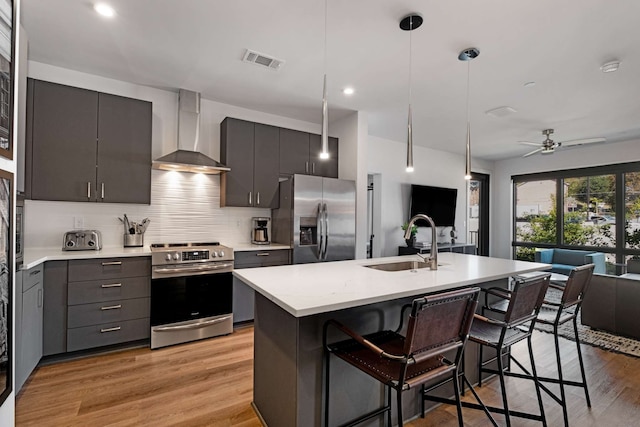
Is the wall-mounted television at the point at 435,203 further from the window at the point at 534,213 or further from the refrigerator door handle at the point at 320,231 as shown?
the refrigerator door handle at the point at 320,231

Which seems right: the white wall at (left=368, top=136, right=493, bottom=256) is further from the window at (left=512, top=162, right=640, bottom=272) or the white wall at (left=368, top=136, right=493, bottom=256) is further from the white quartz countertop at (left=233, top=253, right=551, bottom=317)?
the white quartz countertop at (left=233, top=253, right=551, bottom=317)

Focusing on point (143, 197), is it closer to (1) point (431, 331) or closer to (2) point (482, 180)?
(1) point (431, 331)

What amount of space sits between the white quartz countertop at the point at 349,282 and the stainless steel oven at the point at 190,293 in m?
1.35

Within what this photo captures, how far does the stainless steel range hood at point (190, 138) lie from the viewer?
3.50 metres

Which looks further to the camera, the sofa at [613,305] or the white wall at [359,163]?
the white wall at [359,163]

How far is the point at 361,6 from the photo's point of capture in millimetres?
2148

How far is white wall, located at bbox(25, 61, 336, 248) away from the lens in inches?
122

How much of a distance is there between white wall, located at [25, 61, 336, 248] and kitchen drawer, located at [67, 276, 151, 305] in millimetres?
707

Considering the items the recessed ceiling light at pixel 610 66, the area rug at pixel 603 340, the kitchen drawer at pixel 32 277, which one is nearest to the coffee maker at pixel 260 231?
the kitchen drawer at pixel 32 277

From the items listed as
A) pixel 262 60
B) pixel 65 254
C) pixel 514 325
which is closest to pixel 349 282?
pixel 514 325

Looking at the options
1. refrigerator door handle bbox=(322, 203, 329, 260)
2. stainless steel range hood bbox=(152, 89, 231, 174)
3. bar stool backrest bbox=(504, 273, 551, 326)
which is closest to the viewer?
bar stool backrest bbox=(504, 273, 551, 326)

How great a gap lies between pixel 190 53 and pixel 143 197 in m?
1.54

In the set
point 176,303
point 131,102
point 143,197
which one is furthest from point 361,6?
point 176,303

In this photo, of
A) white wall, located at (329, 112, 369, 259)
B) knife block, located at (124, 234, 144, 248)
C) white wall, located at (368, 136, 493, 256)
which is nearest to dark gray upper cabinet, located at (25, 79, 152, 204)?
knife block, located at (124, 234, 144, 248)
